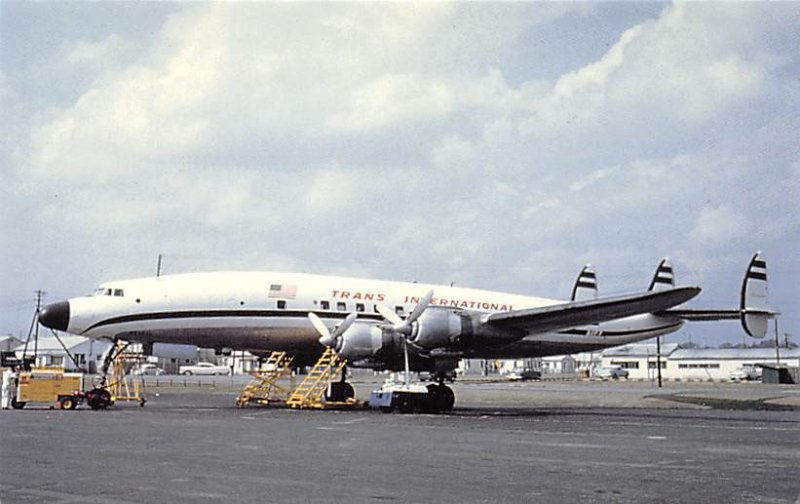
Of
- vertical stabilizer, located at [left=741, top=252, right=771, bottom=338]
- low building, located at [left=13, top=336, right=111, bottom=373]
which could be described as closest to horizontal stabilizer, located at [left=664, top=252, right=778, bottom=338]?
vertical stabilizer, located at [left=741, top=252, right=771, bottom=338]

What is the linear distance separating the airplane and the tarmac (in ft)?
14.7

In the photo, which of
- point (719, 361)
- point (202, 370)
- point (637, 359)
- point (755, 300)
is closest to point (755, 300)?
point (755, 300)

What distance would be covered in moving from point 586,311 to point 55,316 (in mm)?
17259

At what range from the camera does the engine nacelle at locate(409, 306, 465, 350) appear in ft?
82.0

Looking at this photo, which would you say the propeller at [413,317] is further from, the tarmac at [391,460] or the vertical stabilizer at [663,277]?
the vertical stabilizer at [663,277]

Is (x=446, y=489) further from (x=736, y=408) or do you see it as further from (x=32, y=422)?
(x=736, y=408)

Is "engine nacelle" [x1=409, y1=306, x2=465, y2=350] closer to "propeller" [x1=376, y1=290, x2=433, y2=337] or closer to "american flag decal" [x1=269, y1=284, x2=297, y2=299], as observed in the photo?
→ "propeller" [x1=376, y1=290, x2=433, y2=337]

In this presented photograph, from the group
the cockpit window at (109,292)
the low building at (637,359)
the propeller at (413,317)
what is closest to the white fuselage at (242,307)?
the cockpit window at (109,292)

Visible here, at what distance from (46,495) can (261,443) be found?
6.30 meters

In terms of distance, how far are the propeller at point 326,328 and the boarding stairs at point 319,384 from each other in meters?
0.56

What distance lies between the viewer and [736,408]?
3117 cm

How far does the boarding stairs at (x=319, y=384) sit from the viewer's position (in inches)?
1112

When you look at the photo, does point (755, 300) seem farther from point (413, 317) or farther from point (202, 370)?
point (202, 370)

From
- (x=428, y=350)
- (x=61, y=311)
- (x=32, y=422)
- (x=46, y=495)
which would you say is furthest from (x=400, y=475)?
(x=61, y=311)
